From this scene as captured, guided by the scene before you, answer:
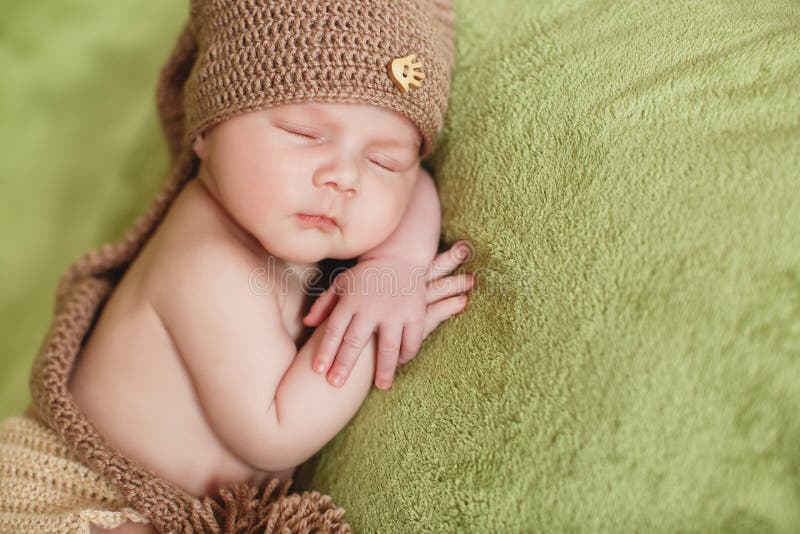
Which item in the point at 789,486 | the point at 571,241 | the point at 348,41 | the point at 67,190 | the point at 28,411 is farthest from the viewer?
the point at 67,190

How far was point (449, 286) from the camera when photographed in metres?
0.99

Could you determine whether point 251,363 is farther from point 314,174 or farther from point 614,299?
point 614,299

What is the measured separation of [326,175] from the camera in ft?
3.06

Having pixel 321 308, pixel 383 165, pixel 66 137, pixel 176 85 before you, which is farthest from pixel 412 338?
pixel 66 137

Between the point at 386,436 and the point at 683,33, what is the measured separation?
2.34 ft

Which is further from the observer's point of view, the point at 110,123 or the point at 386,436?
the point at 110,123

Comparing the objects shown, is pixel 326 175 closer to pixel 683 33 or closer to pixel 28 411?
pixel 683 33

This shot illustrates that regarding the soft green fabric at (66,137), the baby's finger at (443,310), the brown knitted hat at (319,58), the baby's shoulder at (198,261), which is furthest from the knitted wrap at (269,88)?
the soft green fabric at (66,137)

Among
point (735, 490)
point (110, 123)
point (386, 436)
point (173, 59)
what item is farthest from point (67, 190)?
point (735, 490)

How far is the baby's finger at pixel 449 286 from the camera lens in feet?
3.21

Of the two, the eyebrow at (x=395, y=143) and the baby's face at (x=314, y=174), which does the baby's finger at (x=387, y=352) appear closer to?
the baby's face at (x=314, y=174)

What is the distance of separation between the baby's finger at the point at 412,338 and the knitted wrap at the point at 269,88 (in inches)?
9.4

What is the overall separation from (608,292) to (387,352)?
335 millimetres

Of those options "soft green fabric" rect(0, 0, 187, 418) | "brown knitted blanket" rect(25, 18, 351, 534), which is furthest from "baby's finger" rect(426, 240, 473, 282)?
"soft green fabric" rect(0, 0, 187, 418)
